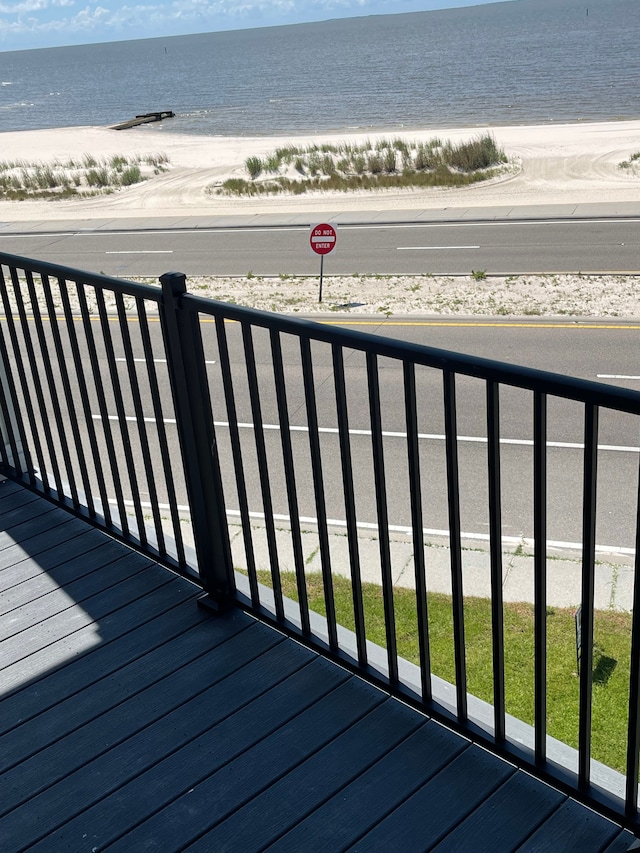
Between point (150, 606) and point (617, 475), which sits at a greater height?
point (150, 606)

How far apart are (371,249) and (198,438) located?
20.2m

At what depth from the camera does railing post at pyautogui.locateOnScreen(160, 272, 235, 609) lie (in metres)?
3.09

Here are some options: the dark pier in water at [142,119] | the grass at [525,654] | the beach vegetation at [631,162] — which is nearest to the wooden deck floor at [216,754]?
the grass at [525,654]

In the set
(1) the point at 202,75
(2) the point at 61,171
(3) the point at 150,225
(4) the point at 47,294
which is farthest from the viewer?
(1) the point at 202,75

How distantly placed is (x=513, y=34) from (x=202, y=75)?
64.0 metres

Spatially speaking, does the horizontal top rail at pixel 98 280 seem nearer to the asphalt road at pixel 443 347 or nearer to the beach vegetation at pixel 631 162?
the asphalt road at pixel 443 347

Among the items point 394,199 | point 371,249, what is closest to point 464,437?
point 371,249

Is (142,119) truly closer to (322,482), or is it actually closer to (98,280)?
(98,280)

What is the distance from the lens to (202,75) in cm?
14212

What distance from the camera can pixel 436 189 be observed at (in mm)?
32875

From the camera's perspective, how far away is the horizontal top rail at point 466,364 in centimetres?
190

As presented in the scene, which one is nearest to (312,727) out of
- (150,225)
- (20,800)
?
(20,800)

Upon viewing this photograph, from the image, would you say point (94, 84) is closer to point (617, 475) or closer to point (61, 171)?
point (61, 171)

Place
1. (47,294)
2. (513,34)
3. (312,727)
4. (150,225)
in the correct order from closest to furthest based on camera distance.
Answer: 1. (312,727)
2. (47,294)
3. (150,225)
4. (513,34)
